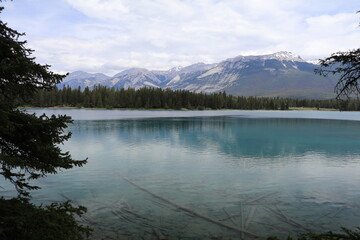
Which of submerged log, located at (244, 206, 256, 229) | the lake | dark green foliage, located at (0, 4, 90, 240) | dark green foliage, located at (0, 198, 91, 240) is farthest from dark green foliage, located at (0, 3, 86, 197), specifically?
submerged log, located at (244, 206, 256, 229)

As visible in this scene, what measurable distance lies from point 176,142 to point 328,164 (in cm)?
2756

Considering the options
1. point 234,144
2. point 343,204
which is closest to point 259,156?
point 234,144

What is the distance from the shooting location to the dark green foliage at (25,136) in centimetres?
835

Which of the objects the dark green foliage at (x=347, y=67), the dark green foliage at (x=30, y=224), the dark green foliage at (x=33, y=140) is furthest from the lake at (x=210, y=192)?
the dark green foliage at (x=347, y=67)

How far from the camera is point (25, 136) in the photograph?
9297 millimetres

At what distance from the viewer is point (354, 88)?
32.1ft

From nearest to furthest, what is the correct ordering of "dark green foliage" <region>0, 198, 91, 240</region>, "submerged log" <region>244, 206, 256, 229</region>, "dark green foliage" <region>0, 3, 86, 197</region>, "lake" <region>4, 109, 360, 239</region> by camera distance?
"dark green foliage" <region>0, 198, 91, 240</region> → "dark green foliage" <region>0, 3, 86, 197</region> → "lake" <region>4, 109, 360, 239</region> → "submerged log" <region>244, 206, 256, 229</region>

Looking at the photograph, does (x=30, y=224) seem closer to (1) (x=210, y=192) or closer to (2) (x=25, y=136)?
(2) (x=25, y=136)

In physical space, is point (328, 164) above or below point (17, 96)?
below

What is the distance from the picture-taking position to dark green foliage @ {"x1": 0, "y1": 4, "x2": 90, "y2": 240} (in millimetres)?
8352

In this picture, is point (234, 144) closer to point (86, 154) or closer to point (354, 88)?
point (86, 154)

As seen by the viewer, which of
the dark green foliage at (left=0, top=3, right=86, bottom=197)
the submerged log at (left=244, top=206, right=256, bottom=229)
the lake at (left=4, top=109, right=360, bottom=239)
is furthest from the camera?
the submerged log at (left=244, top=206, right=256, bottom=229)

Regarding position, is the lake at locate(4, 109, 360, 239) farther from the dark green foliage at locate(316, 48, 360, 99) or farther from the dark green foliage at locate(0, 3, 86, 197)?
the dark green foliage at locate(316, 48, 360, 99)

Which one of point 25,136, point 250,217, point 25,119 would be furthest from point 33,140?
point 250,217
